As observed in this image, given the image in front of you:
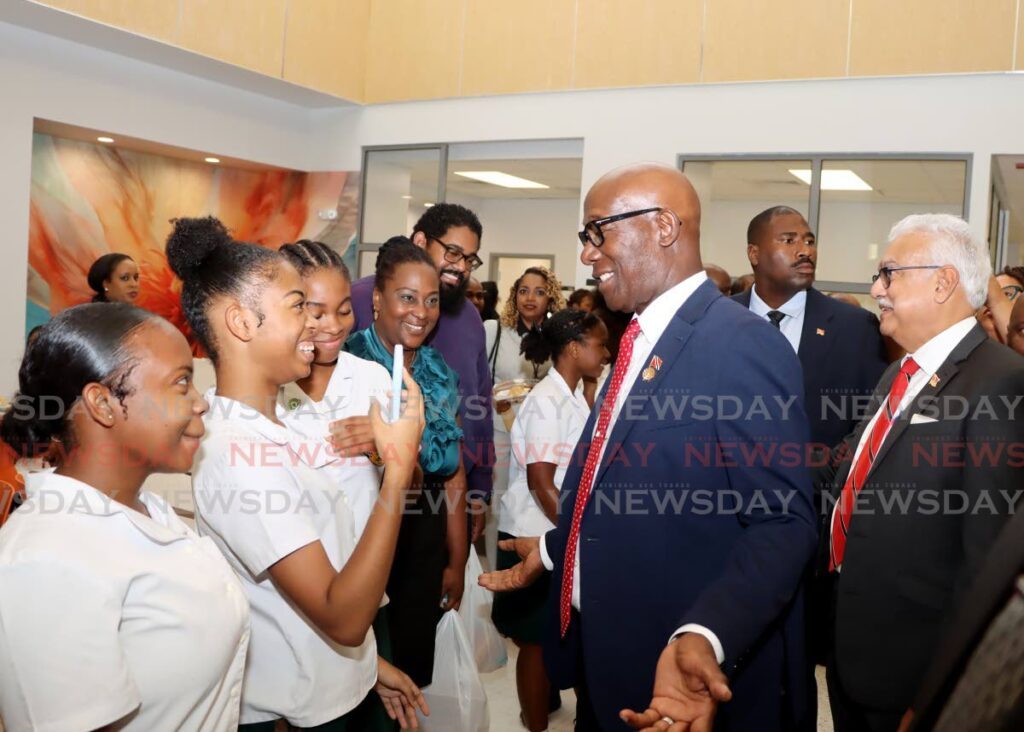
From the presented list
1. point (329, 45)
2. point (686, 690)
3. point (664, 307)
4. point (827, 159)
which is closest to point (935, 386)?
point (664, 307)

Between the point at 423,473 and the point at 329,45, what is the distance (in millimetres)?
6722

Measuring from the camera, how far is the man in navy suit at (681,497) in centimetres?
165

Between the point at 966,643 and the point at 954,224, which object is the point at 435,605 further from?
the point at 966,643

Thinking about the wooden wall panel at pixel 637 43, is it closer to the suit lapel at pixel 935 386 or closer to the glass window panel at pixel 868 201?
the glass window panel at pixel 868 201

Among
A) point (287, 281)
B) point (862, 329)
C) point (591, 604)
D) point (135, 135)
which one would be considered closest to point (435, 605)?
point (591, 604)

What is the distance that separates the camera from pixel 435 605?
111 inches

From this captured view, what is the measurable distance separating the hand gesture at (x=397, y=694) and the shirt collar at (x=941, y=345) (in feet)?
5.11

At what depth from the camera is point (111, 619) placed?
1236 mm

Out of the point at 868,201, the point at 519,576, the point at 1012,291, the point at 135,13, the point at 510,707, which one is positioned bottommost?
the point at 510,707

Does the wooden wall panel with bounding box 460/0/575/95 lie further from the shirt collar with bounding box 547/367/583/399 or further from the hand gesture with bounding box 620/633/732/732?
the hand gesture with bounding box 620/633/732/732

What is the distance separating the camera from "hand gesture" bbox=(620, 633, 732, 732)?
1444 millimetres

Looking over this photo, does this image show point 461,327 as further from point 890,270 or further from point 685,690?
point 685,690

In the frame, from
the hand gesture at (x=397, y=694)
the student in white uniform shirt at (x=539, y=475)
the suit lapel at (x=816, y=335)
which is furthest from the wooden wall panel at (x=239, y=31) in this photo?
the hand gesture at (x=397, y=694)

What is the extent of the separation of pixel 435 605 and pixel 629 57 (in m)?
5.92
